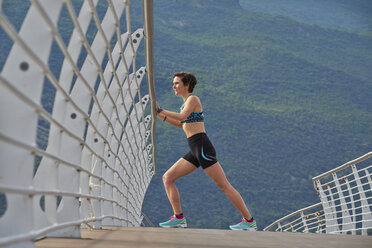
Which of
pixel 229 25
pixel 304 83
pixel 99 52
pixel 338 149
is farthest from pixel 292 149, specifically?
pixel 99 52

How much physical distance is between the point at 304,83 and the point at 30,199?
58.5 m

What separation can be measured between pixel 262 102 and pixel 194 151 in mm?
52922

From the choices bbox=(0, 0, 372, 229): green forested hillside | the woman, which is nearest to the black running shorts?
the woman

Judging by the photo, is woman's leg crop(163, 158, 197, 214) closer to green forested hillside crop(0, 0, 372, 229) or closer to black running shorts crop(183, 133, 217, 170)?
black running shorts crop(183, 133, 217, 170)

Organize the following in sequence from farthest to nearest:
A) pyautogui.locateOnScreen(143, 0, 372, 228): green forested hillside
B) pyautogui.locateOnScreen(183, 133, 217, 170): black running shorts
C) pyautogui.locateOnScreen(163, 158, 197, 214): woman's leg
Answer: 1. pyautogui.locateOnScreen(143, 0, 372, 228): green forested hillside
2. pyautogui.locateOnScreen(163, 158, 197, 214): woman's leg
3. pyautogui.locateOnScreen(183, 133, 217, 170): black running shorts

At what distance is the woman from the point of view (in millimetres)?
2908

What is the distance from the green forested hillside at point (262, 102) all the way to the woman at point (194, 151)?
3863cm

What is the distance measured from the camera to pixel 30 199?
2.87 ft

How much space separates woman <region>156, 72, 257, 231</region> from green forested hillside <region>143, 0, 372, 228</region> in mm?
38630

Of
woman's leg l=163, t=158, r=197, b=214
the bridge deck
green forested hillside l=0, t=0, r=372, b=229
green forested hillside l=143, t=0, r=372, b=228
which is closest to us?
the bridge deck

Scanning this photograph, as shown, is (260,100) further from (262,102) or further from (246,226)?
(246,226)

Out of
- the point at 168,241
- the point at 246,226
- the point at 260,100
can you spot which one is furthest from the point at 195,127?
the point at 260,100

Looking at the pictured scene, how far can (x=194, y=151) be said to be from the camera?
2.95 metres

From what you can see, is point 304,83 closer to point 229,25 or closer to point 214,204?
point 229,25
